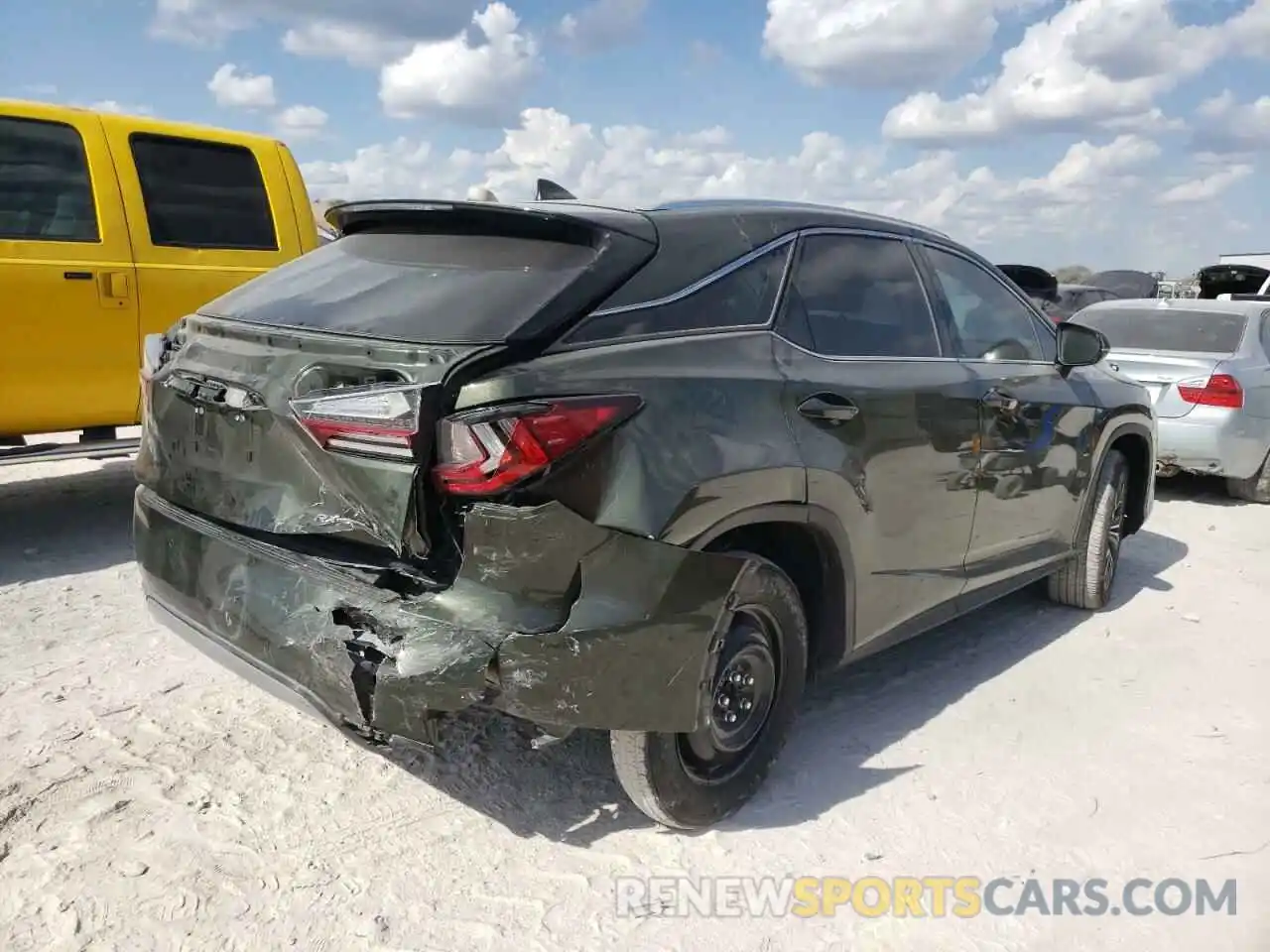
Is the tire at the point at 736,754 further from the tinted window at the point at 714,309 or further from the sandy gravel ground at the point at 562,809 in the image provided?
the tinted window at the point at 714,309

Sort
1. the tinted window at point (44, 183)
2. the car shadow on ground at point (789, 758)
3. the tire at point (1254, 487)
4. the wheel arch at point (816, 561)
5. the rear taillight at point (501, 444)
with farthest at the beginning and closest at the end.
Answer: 1. the tire at point (1254, 487)
2. the tinted window at point (44, 183)
3. the car shadow on ground at point (789, 758)
4. the wheel arch at point (816, 561)
5. the rear taillight at point (501, 444)

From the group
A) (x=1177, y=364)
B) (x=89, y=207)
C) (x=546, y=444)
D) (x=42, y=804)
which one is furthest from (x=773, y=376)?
(x=1177, y=364)

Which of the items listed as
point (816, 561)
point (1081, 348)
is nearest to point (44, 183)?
point (816, 561)

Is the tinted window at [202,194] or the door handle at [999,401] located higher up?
the tinted window at [202,194]

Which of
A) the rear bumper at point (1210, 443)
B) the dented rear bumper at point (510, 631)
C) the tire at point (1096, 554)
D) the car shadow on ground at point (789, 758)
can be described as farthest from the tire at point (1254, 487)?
the dented rear bumper at point (510, 631)

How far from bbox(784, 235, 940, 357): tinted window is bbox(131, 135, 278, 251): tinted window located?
3720 millimetres

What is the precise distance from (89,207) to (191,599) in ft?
10.4

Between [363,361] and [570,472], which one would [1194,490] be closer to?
[570,472]

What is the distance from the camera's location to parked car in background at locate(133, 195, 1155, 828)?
7.81ft

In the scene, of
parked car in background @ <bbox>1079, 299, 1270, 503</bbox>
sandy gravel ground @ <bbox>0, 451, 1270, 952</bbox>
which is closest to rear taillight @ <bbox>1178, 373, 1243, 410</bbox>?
parked car in background @ <bbox>1079, 299, 1270, 503</bbox>

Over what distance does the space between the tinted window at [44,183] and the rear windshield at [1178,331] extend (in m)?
6.79

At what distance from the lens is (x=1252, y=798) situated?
3312 mm

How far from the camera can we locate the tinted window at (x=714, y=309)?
262 centimetres

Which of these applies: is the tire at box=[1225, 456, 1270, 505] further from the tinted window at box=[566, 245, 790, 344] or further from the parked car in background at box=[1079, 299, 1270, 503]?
the tinted window at box=[566, 245, 790, 344]
